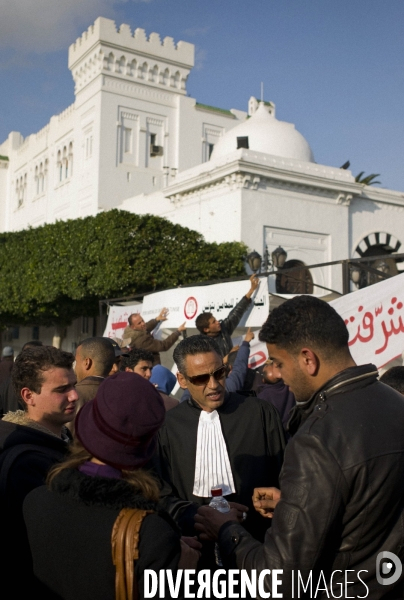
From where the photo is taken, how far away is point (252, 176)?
18391 mm

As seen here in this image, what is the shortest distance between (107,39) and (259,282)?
86.4 feet

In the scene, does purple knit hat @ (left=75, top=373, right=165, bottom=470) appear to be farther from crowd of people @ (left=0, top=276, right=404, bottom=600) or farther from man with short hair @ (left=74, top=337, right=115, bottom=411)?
man with short hair @ (left=74, top=337, right=115, bottom=411)

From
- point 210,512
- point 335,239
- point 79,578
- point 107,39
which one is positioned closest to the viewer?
point 79,578

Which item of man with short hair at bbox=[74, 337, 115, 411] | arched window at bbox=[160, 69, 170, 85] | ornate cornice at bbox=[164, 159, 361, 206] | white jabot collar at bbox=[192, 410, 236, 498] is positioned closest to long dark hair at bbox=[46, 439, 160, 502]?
white jabot collar at bbox=[192, 410, 236, 498]

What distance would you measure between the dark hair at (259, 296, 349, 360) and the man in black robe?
1118 millimetres

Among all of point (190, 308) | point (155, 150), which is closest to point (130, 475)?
point (190, 308)

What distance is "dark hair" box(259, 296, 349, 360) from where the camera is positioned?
2104 millimetres

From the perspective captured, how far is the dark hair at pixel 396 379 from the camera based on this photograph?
4.02 meters

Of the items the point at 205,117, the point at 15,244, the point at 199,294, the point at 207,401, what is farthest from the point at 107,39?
the point at 207,401

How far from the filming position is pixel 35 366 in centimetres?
319

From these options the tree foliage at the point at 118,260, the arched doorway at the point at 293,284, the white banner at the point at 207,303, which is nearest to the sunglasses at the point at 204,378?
the white banner at the point at 207,303

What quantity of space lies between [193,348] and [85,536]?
1713mm

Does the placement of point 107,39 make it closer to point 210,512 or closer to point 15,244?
point 15,244

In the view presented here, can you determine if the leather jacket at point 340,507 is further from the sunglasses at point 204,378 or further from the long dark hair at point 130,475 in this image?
the sunglasses at point 204,378
